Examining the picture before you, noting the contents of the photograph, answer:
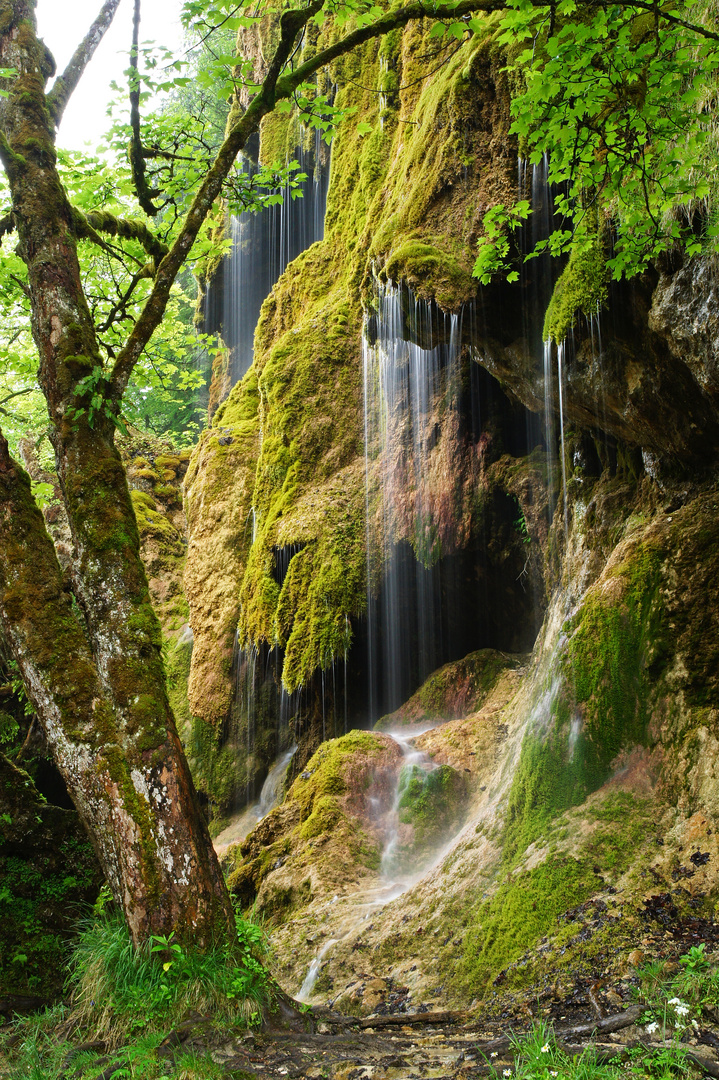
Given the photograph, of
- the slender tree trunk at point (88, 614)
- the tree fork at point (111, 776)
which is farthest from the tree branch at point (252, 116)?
the tree fork at point (111, 776)

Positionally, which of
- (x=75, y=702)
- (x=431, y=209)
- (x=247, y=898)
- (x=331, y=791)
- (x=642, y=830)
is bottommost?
(x=247, y=898)

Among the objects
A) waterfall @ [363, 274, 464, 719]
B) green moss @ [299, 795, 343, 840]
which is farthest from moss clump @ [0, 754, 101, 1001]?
waterfall @ [363, 274, 464, 719]

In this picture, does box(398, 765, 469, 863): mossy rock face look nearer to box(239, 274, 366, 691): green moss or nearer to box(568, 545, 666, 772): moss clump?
box(568, 545, 666, 772): moss clump

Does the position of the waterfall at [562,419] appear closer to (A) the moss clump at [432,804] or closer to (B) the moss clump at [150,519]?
(A) the moss clump at [432,804]

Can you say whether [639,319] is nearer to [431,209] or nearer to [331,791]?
[431,209]

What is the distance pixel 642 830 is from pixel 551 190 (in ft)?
20.1

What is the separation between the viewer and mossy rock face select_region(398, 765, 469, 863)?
7.79 m

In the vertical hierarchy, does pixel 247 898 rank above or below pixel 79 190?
below

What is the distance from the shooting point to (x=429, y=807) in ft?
26.5

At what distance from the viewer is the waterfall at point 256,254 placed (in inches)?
746

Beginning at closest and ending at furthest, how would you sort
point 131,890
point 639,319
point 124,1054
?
point 124,1054 < point 131,890 < point 639,319

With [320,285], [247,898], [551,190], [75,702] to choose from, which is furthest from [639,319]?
[320,285]

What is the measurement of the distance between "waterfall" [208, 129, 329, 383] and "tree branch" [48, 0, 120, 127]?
13035mm

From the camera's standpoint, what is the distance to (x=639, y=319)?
19.2 feet
